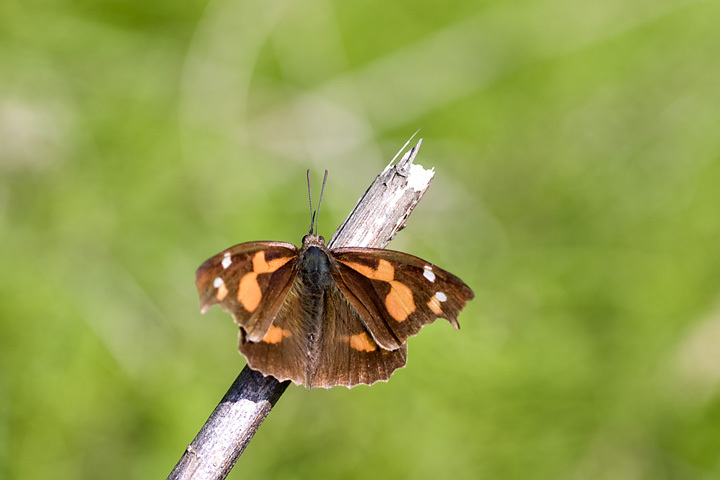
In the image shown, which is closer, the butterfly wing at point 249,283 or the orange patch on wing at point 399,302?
the butterfly wing at point 249,283

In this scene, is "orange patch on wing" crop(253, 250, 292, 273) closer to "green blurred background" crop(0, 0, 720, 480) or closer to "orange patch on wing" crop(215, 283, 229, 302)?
"orange patch on wing" crop(215, 283, 229, 302)

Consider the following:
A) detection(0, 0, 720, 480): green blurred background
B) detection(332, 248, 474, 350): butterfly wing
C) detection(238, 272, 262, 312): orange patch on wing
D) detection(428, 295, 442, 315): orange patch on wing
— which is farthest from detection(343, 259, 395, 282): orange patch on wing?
detection(0, 0, 720, 480): green blurred background

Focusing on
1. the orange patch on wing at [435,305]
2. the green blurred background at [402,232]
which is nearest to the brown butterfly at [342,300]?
the orange patch on wing at [435,305]

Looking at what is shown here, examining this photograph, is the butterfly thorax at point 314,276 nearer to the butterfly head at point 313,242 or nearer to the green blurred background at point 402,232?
the butterfly head at point 313,242

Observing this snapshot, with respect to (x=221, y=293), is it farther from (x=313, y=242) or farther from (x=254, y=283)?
(x=313, y=242)

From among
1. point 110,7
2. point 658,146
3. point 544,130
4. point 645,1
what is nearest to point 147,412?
point 110,7

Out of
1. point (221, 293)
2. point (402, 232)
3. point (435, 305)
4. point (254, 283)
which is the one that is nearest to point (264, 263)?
point (254, 283)

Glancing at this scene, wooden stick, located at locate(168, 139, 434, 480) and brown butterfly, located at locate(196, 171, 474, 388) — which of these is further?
brown butterfly, located at locate(196, 171, 474, 388)

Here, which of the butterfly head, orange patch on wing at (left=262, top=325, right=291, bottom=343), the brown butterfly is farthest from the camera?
the butterfly head
